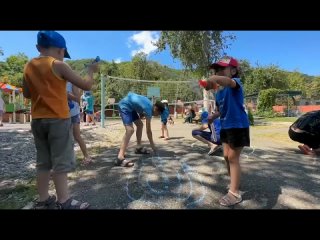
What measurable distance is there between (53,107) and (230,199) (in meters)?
2.00

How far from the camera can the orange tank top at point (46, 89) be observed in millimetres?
2910

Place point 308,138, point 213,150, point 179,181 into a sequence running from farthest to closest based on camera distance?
point 308,138
point 213,150
point 179,181

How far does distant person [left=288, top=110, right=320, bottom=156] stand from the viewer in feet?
21.0

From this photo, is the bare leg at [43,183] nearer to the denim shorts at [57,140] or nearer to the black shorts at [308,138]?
the denim shorts at [57,140]

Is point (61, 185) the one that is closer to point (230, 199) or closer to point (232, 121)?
point (230, 199)

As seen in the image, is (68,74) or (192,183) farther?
(192,183)

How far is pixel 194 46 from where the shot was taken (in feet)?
60.4

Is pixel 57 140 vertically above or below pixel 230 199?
above

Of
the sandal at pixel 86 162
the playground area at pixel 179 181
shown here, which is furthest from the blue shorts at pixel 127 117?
the sandal at pixel 86 162

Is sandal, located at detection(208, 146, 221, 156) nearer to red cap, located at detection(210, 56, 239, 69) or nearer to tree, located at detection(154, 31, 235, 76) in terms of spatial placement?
red cap, located at detection(210, 56, 239, 69)

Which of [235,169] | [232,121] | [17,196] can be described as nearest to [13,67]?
[17,196]

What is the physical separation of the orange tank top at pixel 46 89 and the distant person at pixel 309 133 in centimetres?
530
